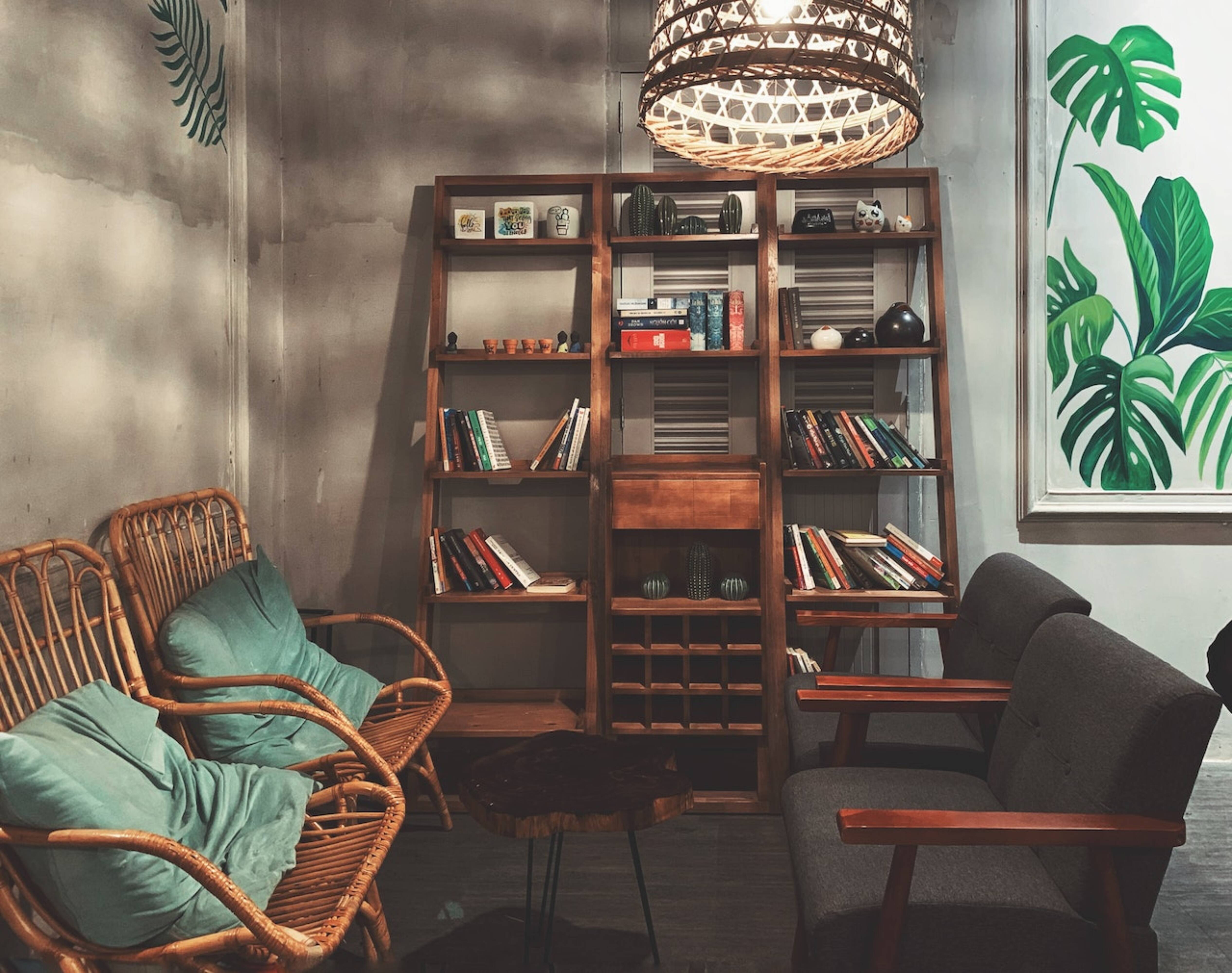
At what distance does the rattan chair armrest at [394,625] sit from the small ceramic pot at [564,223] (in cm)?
158

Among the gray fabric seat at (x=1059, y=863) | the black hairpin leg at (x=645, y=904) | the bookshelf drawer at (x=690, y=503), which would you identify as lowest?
Answer: the black hairpin leg at (x=645, y=904)

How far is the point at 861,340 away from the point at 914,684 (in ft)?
4.76

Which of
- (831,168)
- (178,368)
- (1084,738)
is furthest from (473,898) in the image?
Answer: (831,168)

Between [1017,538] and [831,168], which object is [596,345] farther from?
[1017,538]

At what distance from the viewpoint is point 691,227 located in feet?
12.0

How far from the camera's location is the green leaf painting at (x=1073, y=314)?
3742mm

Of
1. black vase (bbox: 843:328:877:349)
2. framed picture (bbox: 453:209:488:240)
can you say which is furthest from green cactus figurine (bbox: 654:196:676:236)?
black vase (bbox: 843:328:877:349)

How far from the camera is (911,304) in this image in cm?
380

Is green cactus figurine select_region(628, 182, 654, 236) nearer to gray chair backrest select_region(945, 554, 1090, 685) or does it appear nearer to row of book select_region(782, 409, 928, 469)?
row of book select_region(782, 409, 928, 469)

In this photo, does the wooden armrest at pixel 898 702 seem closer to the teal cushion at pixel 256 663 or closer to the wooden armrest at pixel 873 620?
the wooden armrest at pixel 873 620

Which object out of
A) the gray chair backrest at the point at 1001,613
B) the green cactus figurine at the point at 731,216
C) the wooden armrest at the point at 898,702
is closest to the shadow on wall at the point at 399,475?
the green cactus figurine at the point at 731,216

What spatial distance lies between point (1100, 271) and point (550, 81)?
231 cm

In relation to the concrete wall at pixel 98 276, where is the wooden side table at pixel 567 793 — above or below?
below

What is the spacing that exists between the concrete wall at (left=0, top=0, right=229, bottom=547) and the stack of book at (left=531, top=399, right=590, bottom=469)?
1216 millimetres
